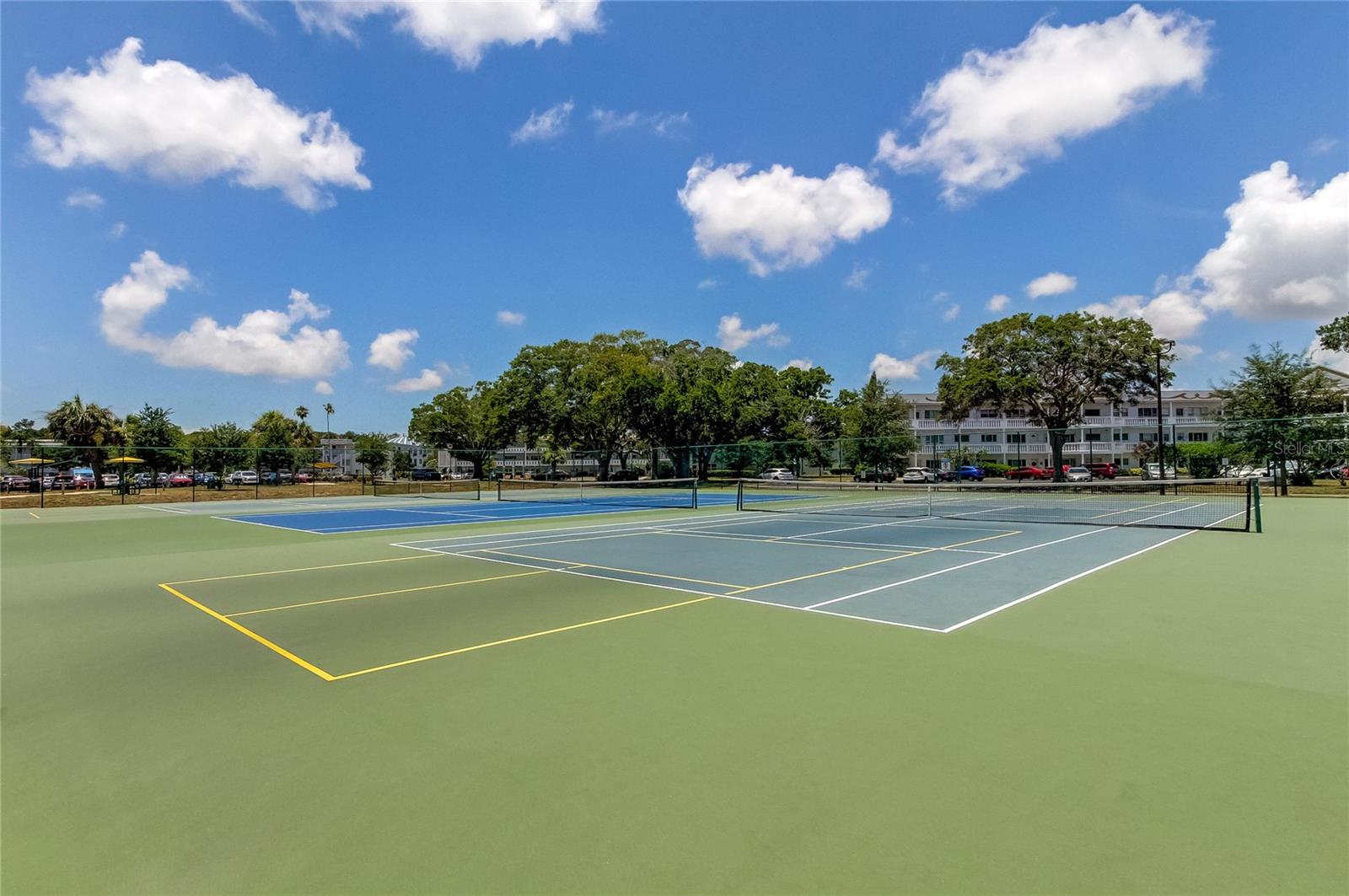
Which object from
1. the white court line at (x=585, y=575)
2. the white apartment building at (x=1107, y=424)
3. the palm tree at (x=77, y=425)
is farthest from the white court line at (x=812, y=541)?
the palm tree at (x=77, y=425)

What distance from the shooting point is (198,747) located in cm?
444

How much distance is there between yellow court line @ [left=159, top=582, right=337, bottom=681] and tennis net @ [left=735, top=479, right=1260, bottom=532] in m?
13.1

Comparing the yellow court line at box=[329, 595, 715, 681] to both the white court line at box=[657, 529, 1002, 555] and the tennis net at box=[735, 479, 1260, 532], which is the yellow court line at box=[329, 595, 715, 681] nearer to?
the white court line at box=[657, 529, 1002, 555]

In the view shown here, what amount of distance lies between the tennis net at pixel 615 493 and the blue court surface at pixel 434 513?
0.80 ft

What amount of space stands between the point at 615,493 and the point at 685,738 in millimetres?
37667

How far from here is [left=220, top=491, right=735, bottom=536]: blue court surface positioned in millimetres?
21625

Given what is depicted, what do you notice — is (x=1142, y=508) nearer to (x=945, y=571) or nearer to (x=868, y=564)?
(x=945, y=571)

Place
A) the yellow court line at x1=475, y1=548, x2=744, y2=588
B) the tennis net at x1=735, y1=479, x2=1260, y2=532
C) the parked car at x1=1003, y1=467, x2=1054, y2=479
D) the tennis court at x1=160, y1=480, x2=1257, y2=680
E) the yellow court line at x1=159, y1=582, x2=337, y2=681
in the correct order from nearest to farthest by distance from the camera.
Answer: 1. the yellow court line at x1=159, y1=582, x2=337, y2=681
2. the tennis court at x1=160, y1=480, x2=1257, y2=680
3. the yellow court line at x1=475, y1=548, x2=744, y2=588
4. the tennis net at x1=735, y1=479, x2=1260, y2=532
5. the parked car at x1=1003, y1=467, x2=1054, y2=479

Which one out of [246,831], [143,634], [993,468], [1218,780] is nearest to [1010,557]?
[1218,780]

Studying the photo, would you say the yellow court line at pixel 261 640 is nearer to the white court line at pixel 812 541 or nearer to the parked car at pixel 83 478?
the white court line at pixel 812 541

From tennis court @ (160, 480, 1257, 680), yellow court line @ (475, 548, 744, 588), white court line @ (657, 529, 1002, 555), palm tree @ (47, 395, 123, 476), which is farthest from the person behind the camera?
palm tree @ (47, 395, 123, 476)

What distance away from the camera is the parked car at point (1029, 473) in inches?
1710

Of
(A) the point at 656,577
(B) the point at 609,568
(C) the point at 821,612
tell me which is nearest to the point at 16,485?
(B) the point at 609,568

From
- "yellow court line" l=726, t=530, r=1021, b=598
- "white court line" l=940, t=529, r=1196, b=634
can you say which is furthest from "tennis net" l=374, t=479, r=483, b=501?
"white court line" l=940, t=529, r=1196, b=634
